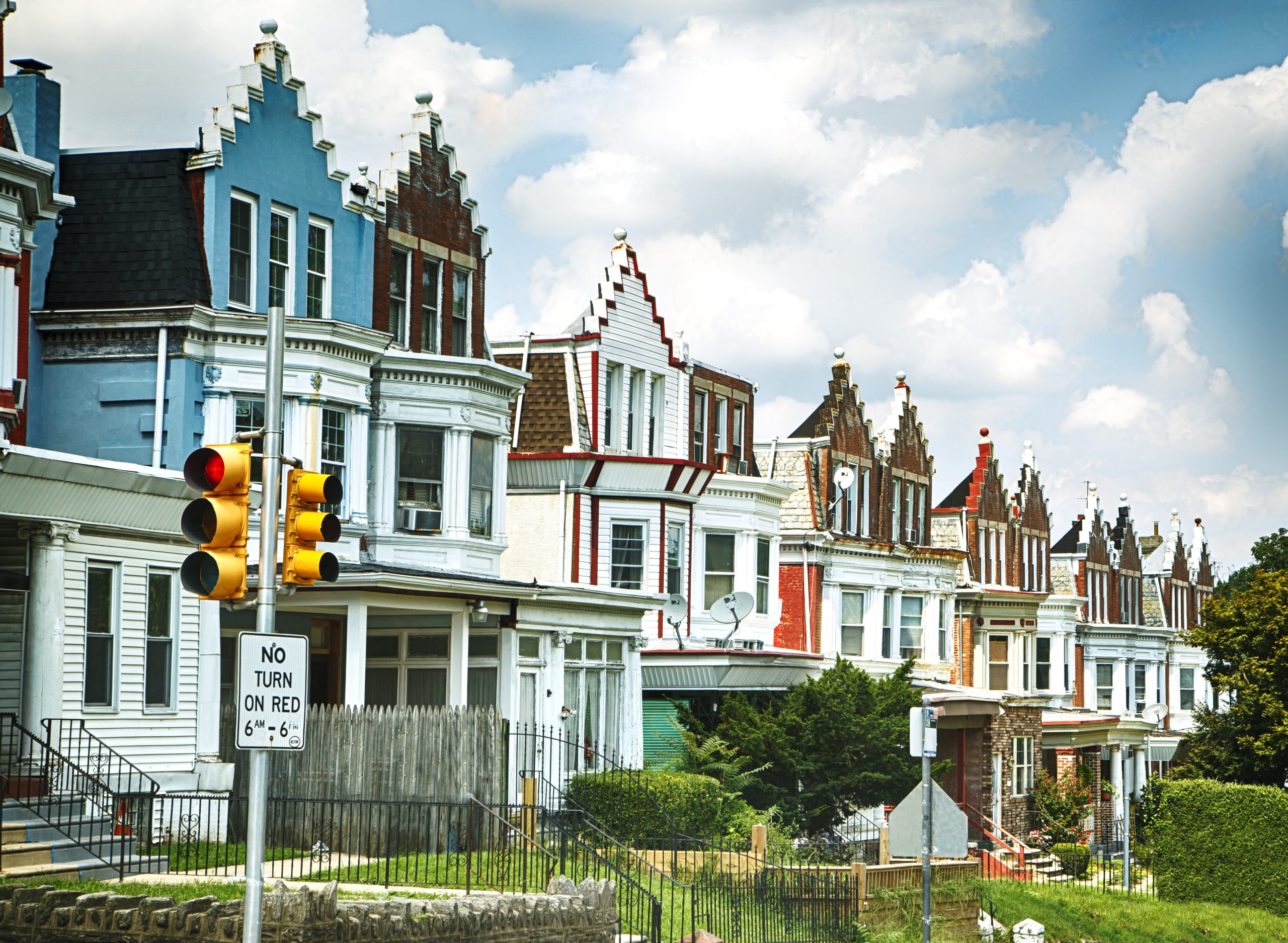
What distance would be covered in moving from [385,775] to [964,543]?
37.8 meters

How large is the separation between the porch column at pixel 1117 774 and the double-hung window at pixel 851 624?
51.7 feet

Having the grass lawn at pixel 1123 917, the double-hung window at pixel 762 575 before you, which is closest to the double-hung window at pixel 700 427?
the double-hung window at pixel 762 575

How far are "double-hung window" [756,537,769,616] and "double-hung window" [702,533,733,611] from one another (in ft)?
3.29

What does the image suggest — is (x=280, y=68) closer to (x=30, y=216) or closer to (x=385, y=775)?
(x=30, y=216)

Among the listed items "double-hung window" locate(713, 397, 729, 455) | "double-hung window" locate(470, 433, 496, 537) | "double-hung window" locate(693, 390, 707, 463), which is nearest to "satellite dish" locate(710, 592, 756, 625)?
"double-hung window" locate(693, 390, 707, 463)

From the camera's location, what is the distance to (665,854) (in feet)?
89.1

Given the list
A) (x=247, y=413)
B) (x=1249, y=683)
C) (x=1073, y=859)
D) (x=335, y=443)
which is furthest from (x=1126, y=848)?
(x=247, y=413)

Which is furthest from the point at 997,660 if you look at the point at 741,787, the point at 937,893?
the point at 937,893

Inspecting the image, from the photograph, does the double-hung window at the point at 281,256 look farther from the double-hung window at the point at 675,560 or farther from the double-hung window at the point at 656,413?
the double-hung window at the point at 675,560

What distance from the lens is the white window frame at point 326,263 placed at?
98.2 ft

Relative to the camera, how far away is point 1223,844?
41500mm

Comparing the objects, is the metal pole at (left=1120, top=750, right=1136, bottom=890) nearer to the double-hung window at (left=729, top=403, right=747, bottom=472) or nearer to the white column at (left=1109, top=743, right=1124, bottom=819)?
the double-hung window at (left=729, top=403, right=747, bottom=472)

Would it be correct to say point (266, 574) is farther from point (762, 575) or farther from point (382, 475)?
point (762, 575)

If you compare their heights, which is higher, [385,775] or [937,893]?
[385,775]
